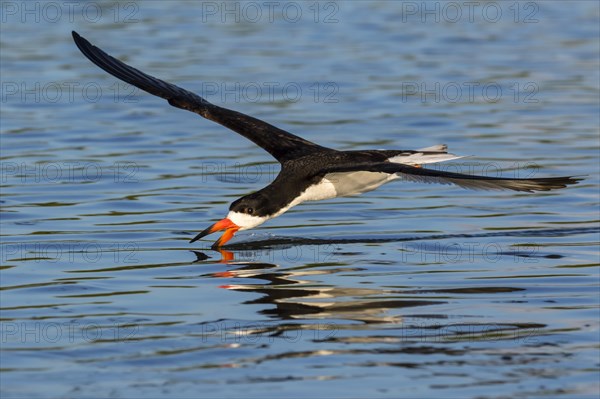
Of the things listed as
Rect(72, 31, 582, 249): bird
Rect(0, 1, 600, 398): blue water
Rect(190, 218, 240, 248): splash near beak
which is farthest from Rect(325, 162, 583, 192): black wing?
Rect(190, 218, 240, 248): splash near beak

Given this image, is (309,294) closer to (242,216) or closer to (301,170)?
(242,216)

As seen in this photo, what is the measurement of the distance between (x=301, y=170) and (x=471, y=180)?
2.26m

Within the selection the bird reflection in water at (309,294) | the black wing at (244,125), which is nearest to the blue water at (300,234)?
the bird reflection in water at (309,294)

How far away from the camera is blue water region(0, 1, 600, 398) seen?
24.6ft

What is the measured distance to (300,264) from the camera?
1035 centimetres

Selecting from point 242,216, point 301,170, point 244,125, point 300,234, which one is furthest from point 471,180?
point 244,125

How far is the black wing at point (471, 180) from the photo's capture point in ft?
29.2

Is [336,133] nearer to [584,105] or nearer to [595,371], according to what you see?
[584,105]

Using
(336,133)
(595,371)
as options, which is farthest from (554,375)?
(336,133)

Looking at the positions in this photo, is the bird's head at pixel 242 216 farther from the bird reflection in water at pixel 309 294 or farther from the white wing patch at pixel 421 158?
the white wing patch at pixel 421 158

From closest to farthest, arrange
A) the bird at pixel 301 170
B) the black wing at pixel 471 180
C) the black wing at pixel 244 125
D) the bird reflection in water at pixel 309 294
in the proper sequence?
the bird reflection in water at pixel 309 294
the black wing at pixel 471 180
the bird at pixel 301 170
the black wing at pixel 244 125

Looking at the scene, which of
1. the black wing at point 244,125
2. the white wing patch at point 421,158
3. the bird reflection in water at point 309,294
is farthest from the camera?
the black wing at point 244,125

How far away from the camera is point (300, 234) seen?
11.6 meters

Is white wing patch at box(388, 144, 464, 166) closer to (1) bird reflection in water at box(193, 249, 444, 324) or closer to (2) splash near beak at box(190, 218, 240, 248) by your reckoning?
(1) bird reflection in water at box(193, 249, 444, 324)
